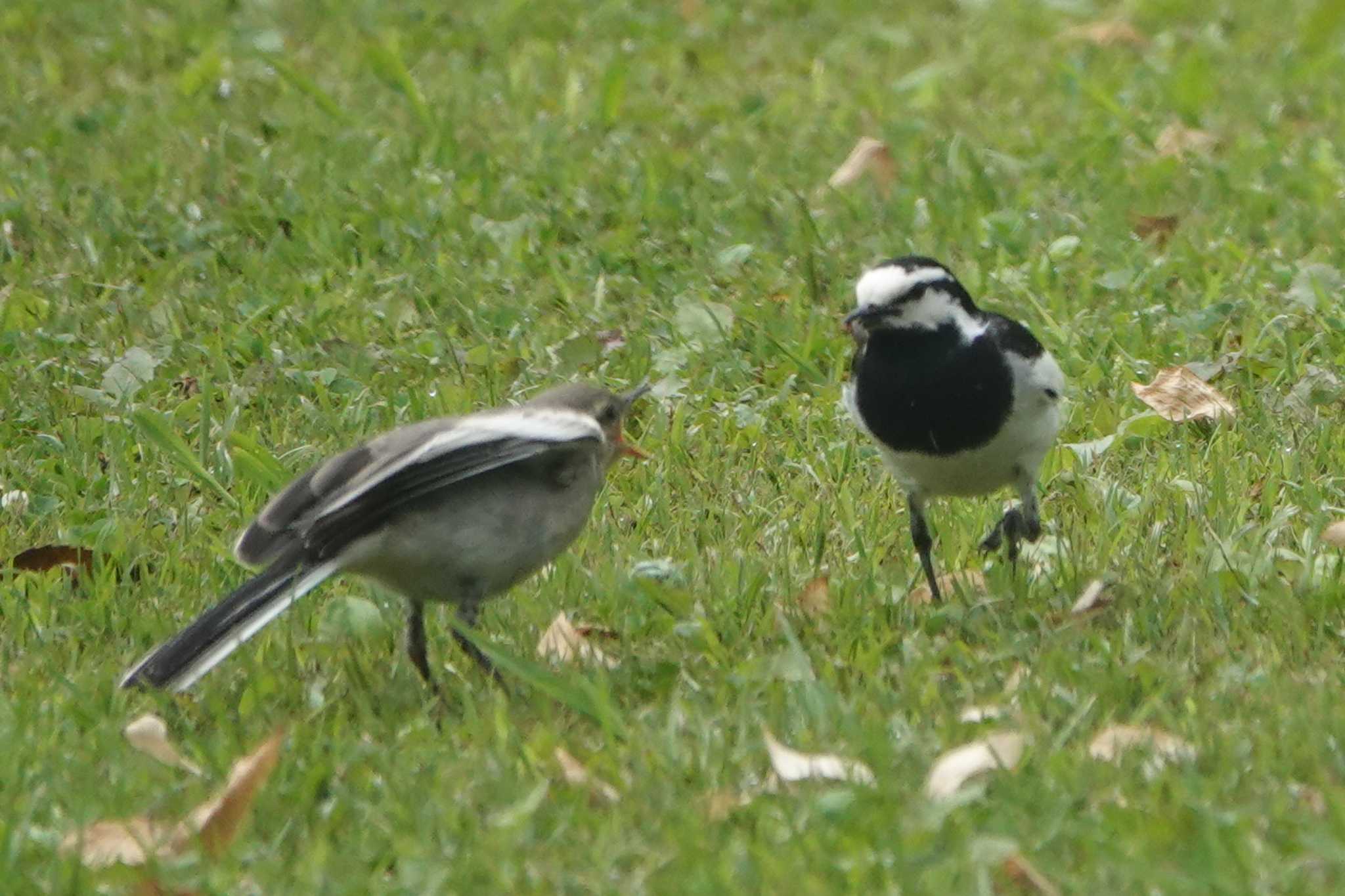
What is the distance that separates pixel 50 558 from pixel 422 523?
137cm

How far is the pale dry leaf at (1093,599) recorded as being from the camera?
17.7 ft

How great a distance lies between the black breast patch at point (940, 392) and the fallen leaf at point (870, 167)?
337cm

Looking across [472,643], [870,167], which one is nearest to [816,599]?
[472,643]

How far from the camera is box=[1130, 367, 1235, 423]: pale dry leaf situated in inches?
265

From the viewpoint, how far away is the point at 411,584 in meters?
5.16

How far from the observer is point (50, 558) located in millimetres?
5945

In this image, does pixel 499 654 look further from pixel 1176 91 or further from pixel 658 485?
pixel 1176 91

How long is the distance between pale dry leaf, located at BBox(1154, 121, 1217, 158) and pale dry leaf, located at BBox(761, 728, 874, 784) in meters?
5.35

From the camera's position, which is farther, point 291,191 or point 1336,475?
point 291,191

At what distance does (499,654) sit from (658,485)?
1.72 m

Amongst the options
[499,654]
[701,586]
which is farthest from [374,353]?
[499,654]

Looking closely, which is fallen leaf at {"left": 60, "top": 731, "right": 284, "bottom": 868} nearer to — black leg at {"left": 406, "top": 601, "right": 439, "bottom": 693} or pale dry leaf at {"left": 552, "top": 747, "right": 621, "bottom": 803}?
pale dry leaf at {"left": 552, "top": 747, "right": 621, "bottom": 803}

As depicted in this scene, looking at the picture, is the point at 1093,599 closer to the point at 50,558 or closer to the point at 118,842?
the point at 118,842

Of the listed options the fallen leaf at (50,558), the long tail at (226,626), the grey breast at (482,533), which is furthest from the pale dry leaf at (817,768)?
the fallen leaf at (50,558)
